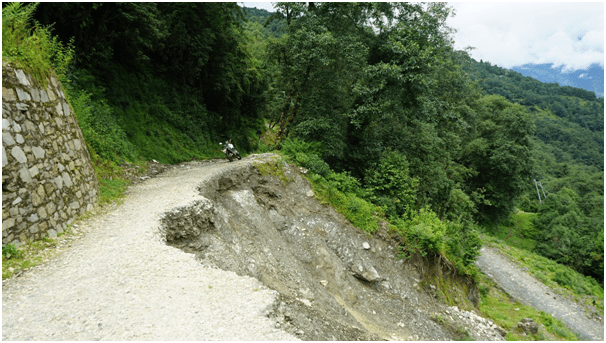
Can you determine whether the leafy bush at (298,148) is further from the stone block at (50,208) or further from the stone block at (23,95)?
the stone block at (23,95)

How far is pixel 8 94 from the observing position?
5.74 metres

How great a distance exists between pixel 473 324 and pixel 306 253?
6404mm

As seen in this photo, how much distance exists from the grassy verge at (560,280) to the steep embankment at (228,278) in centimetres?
1335

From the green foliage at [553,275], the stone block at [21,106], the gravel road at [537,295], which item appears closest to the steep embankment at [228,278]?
the stone block at [21,106]

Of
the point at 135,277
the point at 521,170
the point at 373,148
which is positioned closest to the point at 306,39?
the point at 373,148

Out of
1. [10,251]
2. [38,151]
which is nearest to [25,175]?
[38,151]

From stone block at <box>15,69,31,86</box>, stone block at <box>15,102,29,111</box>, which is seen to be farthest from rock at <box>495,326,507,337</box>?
stone block at <box>15,69,31,86</box>

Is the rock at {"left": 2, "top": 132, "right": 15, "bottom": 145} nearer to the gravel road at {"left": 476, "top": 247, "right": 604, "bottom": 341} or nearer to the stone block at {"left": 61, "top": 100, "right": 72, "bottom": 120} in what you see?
the stone block at {"left": 61, "top": 100, "right": 72, "bottom": 120}

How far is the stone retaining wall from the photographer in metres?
5.46

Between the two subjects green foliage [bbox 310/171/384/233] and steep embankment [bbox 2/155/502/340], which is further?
green foliage [bbox 310/171/384/233]

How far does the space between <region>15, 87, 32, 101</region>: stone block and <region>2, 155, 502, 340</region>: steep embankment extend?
2.86m

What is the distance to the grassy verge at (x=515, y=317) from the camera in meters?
12.6

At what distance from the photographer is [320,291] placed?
893 centimetres

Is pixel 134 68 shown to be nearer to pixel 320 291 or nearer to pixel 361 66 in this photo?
pixel 361 66
